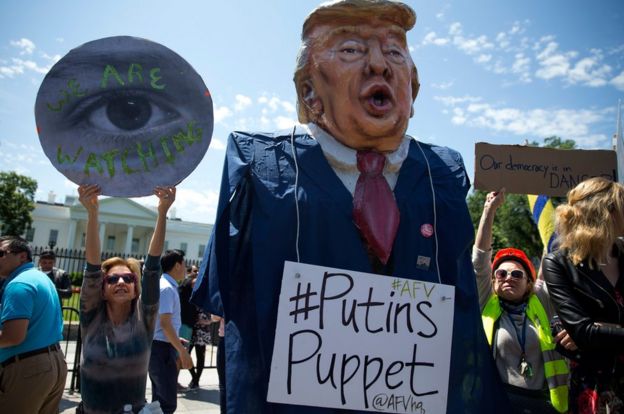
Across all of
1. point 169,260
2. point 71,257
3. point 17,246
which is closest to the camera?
point 17,246

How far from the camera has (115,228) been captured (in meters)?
44.9

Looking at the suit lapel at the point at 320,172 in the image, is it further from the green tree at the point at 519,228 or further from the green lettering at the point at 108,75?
the green tree at the point at 519,228

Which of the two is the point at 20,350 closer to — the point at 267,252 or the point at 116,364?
the point at 116,364

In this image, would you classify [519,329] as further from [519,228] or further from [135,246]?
[135,246]

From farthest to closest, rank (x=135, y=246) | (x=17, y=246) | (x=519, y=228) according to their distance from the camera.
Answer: (x=135, y=246) < (x=519, y=228) < (x=17, y=246)

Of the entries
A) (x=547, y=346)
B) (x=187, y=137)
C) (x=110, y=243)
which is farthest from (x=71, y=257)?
(x=110, y=243)

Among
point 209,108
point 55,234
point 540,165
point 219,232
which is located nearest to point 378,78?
point 209,108

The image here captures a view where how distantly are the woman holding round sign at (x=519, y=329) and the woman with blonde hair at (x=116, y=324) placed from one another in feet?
6.21

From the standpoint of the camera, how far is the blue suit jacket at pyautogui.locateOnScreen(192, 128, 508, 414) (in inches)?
79.7

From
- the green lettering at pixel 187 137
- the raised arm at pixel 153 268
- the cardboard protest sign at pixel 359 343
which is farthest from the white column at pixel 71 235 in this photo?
the cardboard protest sign at pixel 359 343

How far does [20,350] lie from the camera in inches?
121

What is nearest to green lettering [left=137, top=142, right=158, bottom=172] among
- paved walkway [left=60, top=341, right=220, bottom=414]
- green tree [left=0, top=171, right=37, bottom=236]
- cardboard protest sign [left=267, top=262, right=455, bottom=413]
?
cardboard protest sign [left=267, top=262, right=455, bottom=413]

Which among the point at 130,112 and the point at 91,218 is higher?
the point at 130,112

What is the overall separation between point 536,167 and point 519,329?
126 centimetres
